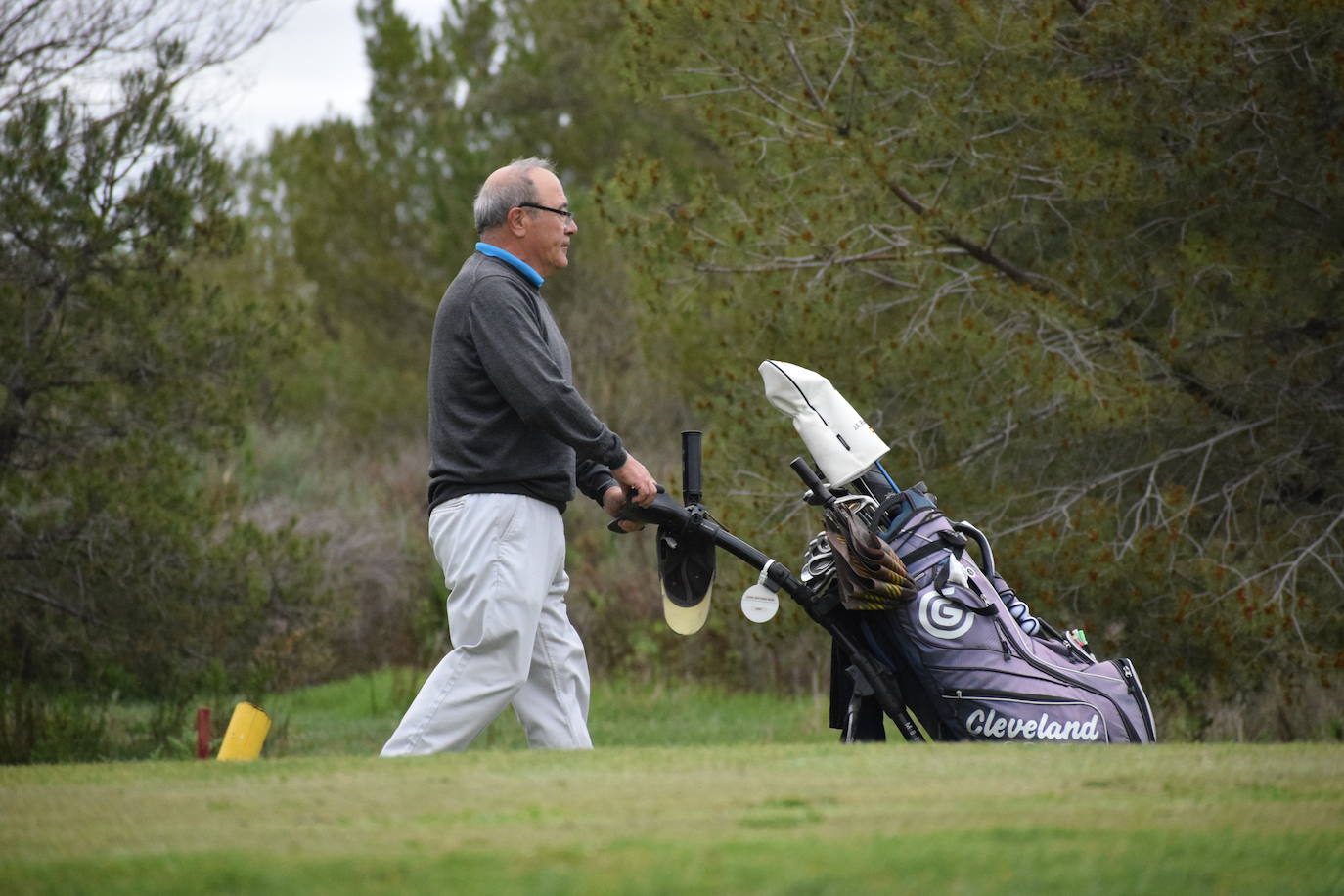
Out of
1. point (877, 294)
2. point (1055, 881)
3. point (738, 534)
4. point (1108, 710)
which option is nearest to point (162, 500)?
point (738, 534)

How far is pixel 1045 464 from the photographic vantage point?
9414mm

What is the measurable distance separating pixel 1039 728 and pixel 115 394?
25.5ft

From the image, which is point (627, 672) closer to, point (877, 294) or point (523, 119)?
point (877, 294)

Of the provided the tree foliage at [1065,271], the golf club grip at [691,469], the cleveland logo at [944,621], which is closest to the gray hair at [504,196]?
the golf club grip at [691,469]

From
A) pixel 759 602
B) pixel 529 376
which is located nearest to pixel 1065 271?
pixel 759 602

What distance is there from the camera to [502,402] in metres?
5.10

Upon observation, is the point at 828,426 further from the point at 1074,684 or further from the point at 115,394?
the point at 115,394

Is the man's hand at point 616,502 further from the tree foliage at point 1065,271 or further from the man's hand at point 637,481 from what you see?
the tree foliage at point 1065,271

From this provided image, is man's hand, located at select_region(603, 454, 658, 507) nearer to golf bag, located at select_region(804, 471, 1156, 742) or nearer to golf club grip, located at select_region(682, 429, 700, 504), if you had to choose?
golf club grip, located at select_region(682, 429, 700, 504)

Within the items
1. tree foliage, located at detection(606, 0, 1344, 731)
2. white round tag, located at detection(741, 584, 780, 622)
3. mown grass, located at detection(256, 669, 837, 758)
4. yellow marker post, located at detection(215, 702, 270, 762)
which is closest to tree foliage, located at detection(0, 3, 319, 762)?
mown grass, located at detection(256, 669, 837, 758)

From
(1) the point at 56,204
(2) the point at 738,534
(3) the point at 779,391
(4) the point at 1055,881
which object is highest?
(1) the point at 56,204

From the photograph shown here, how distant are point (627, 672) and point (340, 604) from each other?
2.73 m

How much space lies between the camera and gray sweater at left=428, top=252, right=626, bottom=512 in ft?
16.1

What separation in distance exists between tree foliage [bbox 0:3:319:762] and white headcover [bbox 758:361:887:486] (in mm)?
6261
